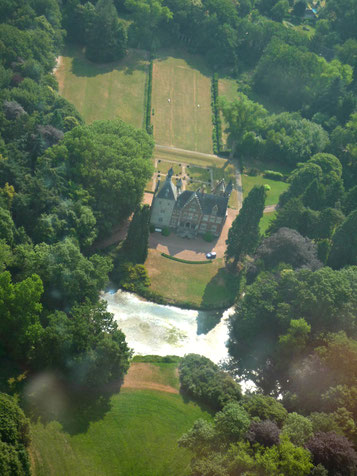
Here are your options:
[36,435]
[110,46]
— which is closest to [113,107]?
[110,46]

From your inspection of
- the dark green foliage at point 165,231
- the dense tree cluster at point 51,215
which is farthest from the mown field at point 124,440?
the dark green foliage at point 165,231

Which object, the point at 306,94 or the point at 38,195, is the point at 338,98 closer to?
the point at 306,94

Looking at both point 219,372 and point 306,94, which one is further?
point 306,94

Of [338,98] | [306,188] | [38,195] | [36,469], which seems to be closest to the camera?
[36,469]

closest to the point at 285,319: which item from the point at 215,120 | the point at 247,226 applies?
the point at 247,226

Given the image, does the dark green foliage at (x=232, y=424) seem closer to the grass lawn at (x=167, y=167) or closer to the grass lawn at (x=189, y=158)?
the grass lawn at (x=167, y=167)

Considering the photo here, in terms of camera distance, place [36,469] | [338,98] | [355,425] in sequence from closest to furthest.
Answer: [36,469], [355,425], [338,98]
